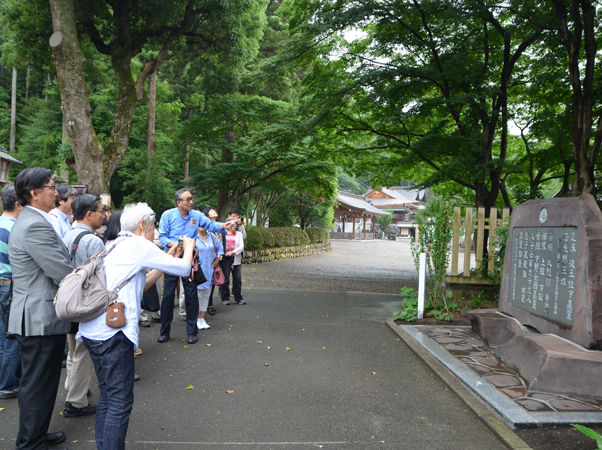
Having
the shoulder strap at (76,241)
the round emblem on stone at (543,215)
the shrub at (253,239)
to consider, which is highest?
the round emblem on stone at (543,215)

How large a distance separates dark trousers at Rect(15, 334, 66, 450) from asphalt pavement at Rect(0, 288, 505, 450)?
0.34m

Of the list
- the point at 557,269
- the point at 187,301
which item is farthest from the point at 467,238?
the point at 187,301

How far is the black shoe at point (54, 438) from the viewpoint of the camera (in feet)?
9.29

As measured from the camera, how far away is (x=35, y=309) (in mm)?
2578

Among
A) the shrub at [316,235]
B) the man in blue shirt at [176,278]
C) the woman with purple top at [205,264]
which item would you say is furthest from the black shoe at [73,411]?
the shrub at [316,235]

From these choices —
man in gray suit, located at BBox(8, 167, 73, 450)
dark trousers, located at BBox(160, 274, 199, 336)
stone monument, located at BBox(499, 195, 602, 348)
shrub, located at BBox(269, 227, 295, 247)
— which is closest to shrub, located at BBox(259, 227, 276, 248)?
shrub, located at BBox(269, 227, 295, 247)

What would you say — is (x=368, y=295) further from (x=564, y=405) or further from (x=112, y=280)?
(x=112, y=280)

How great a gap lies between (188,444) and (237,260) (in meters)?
4.92

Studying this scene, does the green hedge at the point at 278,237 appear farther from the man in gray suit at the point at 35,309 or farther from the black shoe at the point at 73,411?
the man in gray suit at the point at 35,309

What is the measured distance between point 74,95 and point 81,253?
9.35 m

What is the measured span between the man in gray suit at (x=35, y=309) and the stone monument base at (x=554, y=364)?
12.6 ft

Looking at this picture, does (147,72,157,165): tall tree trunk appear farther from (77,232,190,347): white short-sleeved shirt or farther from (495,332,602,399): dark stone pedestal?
(495,332,602,399): dark stone pedestal

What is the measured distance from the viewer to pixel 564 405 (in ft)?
11.4

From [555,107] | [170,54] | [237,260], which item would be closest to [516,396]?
[237,260]
